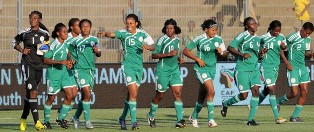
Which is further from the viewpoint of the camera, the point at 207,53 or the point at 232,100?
the point at 232,100

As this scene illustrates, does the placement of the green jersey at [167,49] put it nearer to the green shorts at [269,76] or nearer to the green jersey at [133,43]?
the green jersey at [133,43]

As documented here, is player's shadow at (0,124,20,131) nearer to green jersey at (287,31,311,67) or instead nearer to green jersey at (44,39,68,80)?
green jersey at (44,39,68,80)

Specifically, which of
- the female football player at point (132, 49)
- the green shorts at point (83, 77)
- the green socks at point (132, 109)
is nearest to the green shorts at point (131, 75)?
the female football player at point (132, 49)

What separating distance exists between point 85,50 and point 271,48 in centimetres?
450

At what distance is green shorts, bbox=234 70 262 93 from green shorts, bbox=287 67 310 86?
1522 millimetres

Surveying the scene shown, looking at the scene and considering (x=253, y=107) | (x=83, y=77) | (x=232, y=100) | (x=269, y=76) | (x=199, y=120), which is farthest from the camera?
(x=199, y=120)

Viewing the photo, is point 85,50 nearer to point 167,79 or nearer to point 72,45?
point 72,45

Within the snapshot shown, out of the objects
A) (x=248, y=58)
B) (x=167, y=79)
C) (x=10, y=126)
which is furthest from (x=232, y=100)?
(x=10, y=126)

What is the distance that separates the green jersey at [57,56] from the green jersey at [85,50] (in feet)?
0.84

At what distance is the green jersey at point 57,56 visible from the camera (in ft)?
70.0

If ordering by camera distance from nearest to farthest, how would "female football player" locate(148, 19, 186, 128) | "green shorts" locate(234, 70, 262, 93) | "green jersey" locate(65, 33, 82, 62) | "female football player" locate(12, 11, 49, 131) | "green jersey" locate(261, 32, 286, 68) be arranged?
"female football player" locate(12, 11, 49, 131)
"green jersey" locate(65, 33, 82, 62)
"female football player" locate(148, 19, 186, 128)
"green shorts" locate(234, 70, 262, 93)
"green jersey" locate(261, 32, 286, 68)

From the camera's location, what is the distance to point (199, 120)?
81.1ft

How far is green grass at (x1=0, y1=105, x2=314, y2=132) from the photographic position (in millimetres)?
21359

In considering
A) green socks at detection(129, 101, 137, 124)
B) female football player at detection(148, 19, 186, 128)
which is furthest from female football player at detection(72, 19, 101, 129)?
female football player at detection(148, 19, 186, 128)
